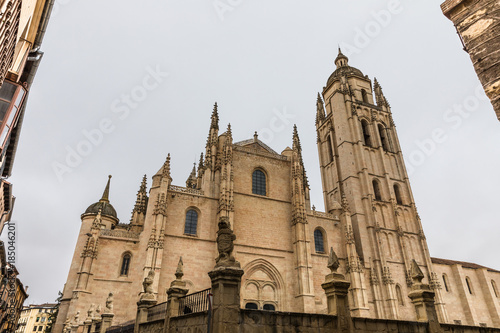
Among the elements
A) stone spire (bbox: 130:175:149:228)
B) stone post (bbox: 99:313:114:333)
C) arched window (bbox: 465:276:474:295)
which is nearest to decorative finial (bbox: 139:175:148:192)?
stone spire (bbox: 130:175:149:228)

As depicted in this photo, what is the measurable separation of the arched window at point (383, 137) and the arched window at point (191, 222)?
24.0m

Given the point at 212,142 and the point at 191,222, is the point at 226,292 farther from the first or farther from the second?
the point at 212,142

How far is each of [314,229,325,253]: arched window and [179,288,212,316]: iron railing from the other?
18.0 m

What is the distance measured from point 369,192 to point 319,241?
332 inches

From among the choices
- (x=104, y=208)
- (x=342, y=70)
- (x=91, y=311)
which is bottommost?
(x=91, y=311)

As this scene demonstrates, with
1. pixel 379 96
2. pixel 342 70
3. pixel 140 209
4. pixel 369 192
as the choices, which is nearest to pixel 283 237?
pixel 369 192

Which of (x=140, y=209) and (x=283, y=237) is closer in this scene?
(x=283, y=237)

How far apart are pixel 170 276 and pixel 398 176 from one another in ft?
86.5

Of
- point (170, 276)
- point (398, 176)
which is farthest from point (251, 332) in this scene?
point (398, 176)

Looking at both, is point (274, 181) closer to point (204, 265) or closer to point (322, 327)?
point (204, 265)

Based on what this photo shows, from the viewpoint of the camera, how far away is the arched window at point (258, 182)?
2638 centimetres

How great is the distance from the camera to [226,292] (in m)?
6.75

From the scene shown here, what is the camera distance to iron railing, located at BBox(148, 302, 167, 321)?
10.8 m

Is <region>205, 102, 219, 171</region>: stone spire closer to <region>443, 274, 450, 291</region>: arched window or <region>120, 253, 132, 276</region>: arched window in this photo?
<region>120, 253, 132, 276</region>: arched window
